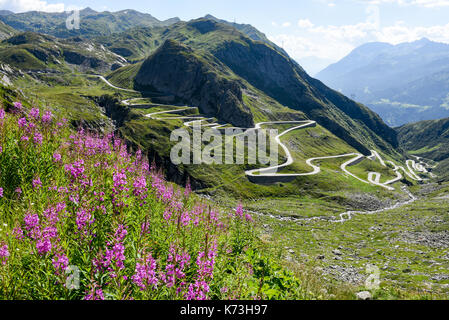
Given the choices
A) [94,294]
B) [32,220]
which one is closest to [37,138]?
[32,220]

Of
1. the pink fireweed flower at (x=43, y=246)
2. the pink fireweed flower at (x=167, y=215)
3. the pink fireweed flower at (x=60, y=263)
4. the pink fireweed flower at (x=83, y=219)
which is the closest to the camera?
the pink fireweed flower at (x=60, y=263)

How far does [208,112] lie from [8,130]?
171 meters

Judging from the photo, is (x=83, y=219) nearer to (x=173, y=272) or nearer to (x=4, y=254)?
(x=4, y=254)

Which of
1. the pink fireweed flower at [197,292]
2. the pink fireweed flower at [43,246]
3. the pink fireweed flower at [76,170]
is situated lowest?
the pink fireweed flower at [197,292]

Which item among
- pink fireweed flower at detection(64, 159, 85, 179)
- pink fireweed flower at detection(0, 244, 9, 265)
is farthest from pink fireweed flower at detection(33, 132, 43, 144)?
pink fireweed flower at detection(0, 244, 9, 265)

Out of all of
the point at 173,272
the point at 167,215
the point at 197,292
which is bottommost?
the point at 197,292

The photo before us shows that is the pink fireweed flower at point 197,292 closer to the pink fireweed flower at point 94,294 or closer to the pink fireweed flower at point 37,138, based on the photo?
the pink fireweed flower at point 94,294

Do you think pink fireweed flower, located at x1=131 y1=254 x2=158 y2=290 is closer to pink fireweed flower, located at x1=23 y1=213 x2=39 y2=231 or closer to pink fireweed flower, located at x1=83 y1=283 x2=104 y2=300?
pink fireweed flower, located at x1=83 y1=283 x2=104 y2=300

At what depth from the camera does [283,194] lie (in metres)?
106

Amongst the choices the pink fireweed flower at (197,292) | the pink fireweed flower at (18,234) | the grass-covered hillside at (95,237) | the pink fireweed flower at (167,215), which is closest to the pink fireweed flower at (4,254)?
the grass-covered hillside at (95,237)

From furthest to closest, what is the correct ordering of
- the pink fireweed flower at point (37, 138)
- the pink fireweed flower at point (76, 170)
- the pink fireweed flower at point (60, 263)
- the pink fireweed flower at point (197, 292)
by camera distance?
1. the pink fireweed flower at point (37, 138)
2. the pink fireweed flower at point (76, 170)
3. the pink fireweed flower at point (197, 292)
4. the pink fireweed flower at point (60, 263)

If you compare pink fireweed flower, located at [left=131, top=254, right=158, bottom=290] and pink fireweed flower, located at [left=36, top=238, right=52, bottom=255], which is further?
pink fireweed flower, located at [left=36, top=238, right=52, bottom=255]
